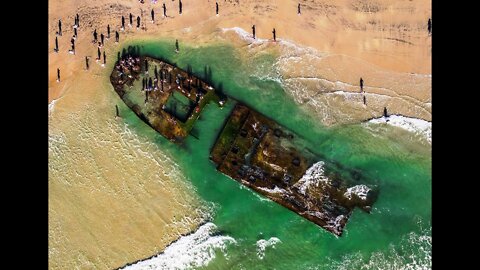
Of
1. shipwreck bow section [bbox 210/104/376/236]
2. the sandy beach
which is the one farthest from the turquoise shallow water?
the sandy beach

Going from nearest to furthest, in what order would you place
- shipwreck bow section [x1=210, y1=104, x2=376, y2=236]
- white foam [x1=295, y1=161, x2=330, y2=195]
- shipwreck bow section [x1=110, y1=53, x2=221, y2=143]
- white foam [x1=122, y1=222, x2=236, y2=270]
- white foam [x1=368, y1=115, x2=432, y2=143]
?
white foam [x1=368, y1=115, x2=432, y2=143], shipwreck bow section [x1=210, y1=104, x2=376, y2=236], white foam [x1=295, y1=161, x2=330, y2=195], white foam [x1=122, y1=222, x2=236, y2=270], shipwreck bow section [x1=110, y1=53, x2=221, y2=143]

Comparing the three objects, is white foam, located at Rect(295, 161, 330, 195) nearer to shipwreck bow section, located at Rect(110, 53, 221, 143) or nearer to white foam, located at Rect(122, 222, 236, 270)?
white foam, located at Rect(122, 222, 236, 270)

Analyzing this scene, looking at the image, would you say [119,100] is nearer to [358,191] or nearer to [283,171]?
[283,171]

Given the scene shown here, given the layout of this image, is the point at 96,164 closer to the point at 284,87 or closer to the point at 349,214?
the point at 284,87

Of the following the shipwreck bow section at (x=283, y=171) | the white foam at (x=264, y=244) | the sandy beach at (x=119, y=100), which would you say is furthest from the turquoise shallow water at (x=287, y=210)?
the sandy beach at (x=119, y=100)

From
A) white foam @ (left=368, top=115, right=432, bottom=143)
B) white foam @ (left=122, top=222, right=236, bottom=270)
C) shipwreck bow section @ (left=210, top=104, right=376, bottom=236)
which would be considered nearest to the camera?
white foam @ (left=368, top=115, right=432, bottom=143)
